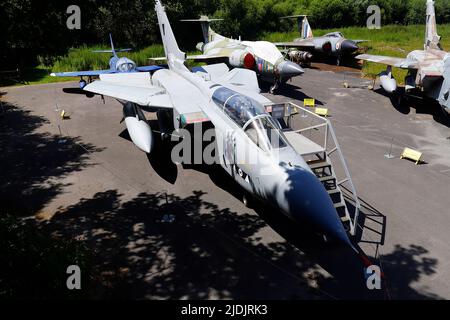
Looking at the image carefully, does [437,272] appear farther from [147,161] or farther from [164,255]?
[147,161]

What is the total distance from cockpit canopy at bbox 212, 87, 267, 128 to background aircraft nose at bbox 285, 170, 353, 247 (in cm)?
232

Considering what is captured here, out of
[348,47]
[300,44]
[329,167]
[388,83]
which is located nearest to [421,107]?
[388,83]

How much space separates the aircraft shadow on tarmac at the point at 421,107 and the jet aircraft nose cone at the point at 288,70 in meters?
6.25

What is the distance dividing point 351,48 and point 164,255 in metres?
27.7

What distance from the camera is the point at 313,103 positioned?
758 inches

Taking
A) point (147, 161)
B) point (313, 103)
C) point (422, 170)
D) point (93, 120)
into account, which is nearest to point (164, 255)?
point (147, 161)

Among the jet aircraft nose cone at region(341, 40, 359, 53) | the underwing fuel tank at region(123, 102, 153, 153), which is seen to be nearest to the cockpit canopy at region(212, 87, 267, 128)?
the underwing fuel tank at region(123, 102, 153, 153)

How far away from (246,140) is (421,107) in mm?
15484

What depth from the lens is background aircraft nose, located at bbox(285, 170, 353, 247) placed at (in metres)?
6.77

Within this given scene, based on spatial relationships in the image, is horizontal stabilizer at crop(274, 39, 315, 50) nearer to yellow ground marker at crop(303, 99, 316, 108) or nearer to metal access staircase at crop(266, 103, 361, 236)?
yellow ground marker at crop(303, 99, 316, 108)

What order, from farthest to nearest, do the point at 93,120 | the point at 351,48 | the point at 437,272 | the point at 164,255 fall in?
Result: the point at 351,48 → the point at 93,120 → the point at 164,255 → the point at 437,272
